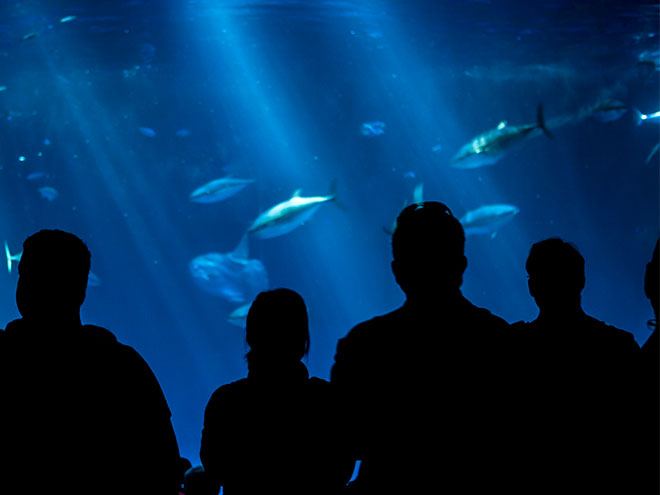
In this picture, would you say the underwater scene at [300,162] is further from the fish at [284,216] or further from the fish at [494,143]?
the fish at [494,143]

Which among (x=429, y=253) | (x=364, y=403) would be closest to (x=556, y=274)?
(x=429, y=253)

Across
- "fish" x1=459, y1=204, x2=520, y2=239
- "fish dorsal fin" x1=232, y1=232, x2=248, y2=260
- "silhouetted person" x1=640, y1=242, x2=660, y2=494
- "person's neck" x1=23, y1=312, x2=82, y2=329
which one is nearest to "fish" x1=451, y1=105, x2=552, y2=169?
"fish" x1=459, y1=204, x2=520, y2=239

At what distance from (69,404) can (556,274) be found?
7.55ft

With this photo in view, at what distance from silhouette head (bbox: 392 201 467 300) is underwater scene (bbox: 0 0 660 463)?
14556 millimetres

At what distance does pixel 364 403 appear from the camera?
220 centimetres

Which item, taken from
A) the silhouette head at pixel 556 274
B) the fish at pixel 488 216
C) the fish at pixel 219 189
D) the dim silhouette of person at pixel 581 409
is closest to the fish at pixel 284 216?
the fish at pixel 219 189

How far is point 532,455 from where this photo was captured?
2.20 meters

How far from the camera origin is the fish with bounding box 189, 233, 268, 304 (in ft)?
54.4

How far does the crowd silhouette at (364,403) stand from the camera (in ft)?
6.69

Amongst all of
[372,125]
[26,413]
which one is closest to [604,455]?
[26,413]

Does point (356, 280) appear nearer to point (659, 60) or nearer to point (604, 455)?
point (659, 60)

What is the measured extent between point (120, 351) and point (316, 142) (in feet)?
74.0

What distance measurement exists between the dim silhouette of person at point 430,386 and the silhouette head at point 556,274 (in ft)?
1.77

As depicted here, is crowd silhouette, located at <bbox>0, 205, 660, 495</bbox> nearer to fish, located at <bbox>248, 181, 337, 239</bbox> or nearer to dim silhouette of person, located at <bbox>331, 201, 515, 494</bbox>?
dim silhouette of person, located at <bbox>331, 201, 515, 494</bbox>
